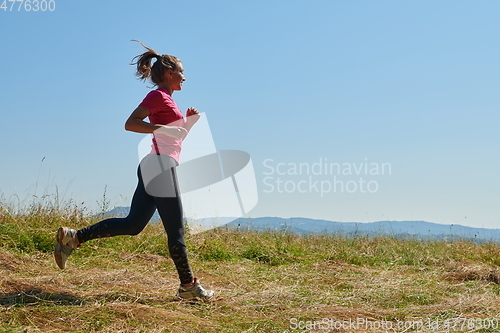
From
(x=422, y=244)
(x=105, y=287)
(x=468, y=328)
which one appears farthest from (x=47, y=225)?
(x=422, y=244)

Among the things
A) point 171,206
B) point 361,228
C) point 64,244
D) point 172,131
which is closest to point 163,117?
point 172,131

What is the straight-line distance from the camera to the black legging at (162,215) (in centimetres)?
379

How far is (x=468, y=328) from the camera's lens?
3.28 meters

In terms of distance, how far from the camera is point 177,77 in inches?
159

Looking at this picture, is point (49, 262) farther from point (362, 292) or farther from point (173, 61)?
point (362, 292)

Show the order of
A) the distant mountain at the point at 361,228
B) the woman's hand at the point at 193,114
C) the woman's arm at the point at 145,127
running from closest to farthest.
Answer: the woman's arm at the point at 145,127
the woman's hand at the point at 193,114
the distant mountain at the point at 361,228

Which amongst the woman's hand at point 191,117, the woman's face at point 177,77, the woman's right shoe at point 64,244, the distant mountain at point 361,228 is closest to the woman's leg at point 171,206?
the woman's hand at point 191,117

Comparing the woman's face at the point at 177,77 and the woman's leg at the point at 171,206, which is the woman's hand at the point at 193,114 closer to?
the woman's face at the point at 177,77

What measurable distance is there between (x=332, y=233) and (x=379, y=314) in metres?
6.26

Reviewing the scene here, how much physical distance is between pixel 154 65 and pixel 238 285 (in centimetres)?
230

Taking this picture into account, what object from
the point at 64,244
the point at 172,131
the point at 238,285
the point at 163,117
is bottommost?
the point at 238,285

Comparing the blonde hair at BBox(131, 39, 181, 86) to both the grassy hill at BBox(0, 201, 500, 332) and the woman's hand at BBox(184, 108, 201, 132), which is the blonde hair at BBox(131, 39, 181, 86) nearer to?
the woman's hand at BBox(184, 108, 201, 132)

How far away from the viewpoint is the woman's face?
402 cm

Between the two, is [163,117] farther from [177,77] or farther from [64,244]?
[64,244]
